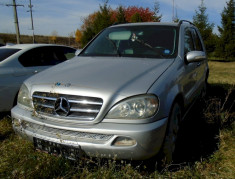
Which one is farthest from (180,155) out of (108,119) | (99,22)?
(99,22)

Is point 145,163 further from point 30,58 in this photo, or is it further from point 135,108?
point 30,58

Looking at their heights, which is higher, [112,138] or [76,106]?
[76,106]

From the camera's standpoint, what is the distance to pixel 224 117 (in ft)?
11.4

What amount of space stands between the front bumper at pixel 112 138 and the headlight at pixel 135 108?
8 cm

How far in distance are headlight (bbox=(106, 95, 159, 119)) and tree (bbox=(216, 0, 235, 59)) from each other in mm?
21750

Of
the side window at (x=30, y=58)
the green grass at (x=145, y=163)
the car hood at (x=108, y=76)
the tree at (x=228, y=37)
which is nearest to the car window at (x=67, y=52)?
the side window at (x=30, y=58)

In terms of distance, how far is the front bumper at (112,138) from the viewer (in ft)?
5.86

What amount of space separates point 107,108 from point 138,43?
148 centimetres

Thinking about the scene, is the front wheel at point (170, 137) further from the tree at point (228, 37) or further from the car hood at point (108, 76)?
the tree at point (228, 37)

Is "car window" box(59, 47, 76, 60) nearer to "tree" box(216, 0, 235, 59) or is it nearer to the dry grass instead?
the dry grass

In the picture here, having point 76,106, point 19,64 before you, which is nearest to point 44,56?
point 19,64

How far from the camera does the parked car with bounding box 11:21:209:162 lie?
1826 millimetres

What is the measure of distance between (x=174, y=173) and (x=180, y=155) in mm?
528

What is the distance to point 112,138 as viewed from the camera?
1803mm
